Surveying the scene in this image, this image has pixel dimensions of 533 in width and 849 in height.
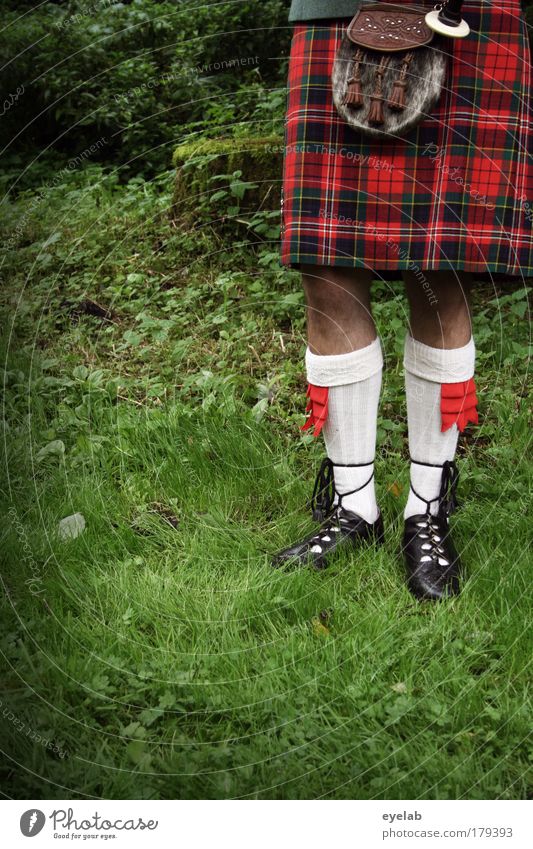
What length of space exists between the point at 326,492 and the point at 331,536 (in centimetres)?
10

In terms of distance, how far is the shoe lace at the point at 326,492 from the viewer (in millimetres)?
1650

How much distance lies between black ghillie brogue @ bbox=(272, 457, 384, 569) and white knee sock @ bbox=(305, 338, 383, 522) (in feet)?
0.04

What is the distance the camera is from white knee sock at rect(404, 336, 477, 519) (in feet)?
5.07

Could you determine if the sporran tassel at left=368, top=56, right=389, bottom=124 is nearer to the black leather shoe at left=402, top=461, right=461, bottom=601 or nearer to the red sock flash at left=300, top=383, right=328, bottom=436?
the red sock flash at left=300, top=383, right=328, bottom=436

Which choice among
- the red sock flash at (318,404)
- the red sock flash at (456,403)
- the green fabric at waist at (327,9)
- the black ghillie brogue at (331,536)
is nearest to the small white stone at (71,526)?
the black ghillie brogue at (331,536)

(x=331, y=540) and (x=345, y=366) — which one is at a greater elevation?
(x=345, y=366)

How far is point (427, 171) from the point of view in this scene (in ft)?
4.76

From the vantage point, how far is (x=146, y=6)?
12.8 feet

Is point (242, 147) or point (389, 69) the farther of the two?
point (242, 147)

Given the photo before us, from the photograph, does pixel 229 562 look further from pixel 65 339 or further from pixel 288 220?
pixel 65 339

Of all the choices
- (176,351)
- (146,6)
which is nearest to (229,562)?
(176,351)

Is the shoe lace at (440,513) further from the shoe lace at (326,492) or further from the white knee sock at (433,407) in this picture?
the shoe lace at (326,492)

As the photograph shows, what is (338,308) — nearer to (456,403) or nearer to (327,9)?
(456,403)

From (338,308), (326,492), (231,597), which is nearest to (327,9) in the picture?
(338,308)
